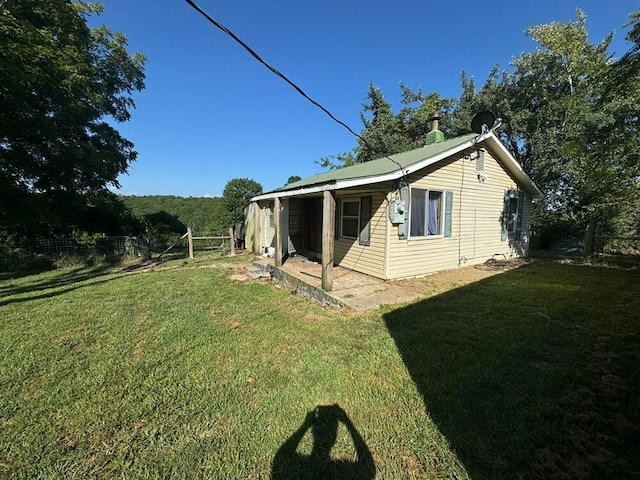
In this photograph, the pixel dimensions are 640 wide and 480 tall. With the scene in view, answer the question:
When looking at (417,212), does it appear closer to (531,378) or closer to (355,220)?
(355,220)

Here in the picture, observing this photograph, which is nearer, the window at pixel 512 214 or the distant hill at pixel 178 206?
the window at pixel 512 214

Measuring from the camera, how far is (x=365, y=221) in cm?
717

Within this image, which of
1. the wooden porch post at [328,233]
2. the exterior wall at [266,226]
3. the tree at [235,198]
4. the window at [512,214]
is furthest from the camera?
the tree at [235,198]

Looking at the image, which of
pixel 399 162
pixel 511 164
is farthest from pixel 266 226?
pixel 511 164

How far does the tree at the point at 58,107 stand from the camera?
820 centimetres

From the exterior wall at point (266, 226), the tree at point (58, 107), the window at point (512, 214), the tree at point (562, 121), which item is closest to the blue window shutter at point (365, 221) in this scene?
the exterior wall at point (266, 226)

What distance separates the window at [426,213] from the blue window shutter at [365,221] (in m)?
1.08

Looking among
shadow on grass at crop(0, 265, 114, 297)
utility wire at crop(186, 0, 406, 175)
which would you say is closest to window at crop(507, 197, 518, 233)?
utility wire at crop(186, 0, 406, 175)

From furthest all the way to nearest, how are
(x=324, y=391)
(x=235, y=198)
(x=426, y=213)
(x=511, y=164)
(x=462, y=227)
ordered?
(x=235, y=198) → (x=511, y=164) → (x=462, y=227) → (x=426, y=213) → (x=324, y=391)

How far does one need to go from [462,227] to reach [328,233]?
500cm

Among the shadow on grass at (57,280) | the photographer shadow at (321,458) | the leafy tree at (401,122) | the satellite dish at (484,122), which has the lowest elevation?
the photographer shadow at (321,458)

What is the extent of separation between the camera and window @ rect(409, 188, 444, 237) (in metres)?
6.84

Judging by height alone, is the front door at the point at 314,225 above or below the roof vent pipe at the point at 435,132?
below

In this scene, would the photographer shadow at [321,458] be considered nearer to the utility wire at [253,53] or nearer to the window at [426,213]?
the utility wire at [253,53]
